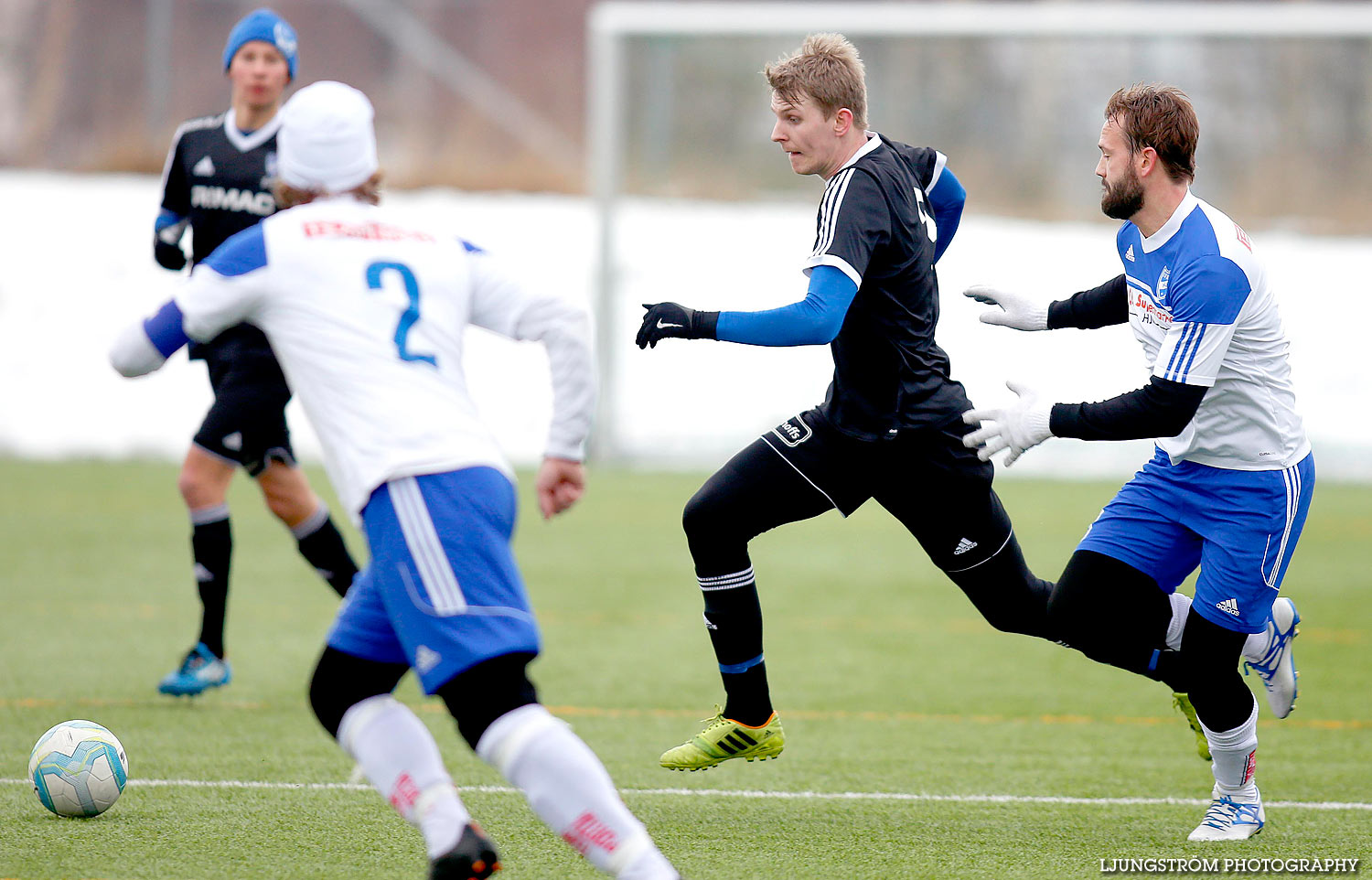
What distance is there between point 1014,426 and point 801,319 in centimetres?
65

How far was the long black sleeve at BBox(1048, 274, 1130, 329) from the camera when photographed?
15.1 ft

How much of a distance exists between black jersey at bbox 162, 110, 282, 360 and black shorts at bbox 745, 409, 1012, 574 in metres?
2.58

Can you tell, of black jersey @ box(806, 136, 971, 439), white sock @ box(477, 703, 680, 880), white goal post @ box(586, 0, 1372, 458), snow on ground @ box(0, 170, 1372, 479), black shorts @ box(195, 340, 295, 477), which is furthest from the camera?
snow on ground @ box(0, 170, 1372, 479)

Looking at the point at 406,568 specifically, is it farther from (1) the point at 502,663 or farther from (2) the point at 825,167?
(2) the point at 825,167

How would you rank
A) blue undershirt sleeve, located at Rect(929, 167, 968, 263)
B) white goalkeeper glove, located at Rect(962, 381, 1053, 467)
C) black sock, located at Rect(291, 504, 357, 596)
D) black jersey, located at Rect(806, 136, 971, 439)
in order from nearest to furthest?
white goalkeeper glove, located at Rect(962, 381, 1053, 467)
black jersey, located at Rect(806, 136, 971, 439)
blue undershirt sleeve, located at Rect(929, 167, 968, 263)
black sock, located at Rect(291, 504, 357, 596)

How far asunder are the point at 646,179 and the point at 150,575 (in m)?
7.20

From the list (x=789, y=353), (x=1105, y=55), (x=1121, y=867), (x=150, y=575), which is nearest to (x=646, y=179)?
(x=789, y=353)

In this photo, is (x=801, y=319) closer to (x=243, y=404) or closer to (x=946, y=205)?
(x=946, y=205)

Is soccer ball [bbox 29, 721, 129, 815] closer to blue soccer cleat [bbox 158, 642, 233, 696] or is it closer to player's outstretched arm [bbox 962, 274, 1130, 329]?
blue soccer cleat [bbox 158, 642, 233, 696]

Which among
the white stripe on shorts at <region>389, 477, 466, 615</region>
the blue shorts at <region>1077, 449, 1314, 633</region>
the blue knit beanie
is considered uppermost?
the blue knit beanie

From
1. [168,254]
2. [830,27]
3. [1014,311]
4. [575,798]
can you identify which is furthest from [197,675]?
[830,27]

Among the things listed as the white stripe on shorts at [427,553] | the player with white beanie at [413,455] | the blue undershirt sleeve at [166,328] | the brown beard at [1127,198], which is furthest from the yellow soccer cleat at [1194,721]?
the blue undershirt sleeve at [166,328]

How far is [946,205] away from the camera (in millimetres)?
4926

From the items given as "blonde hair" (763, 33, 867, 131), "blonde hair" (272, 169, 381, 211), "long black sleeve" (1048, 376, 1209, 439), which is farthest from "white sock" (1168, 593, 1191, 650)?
"blonde hair" (272, 169, 381, 211)
